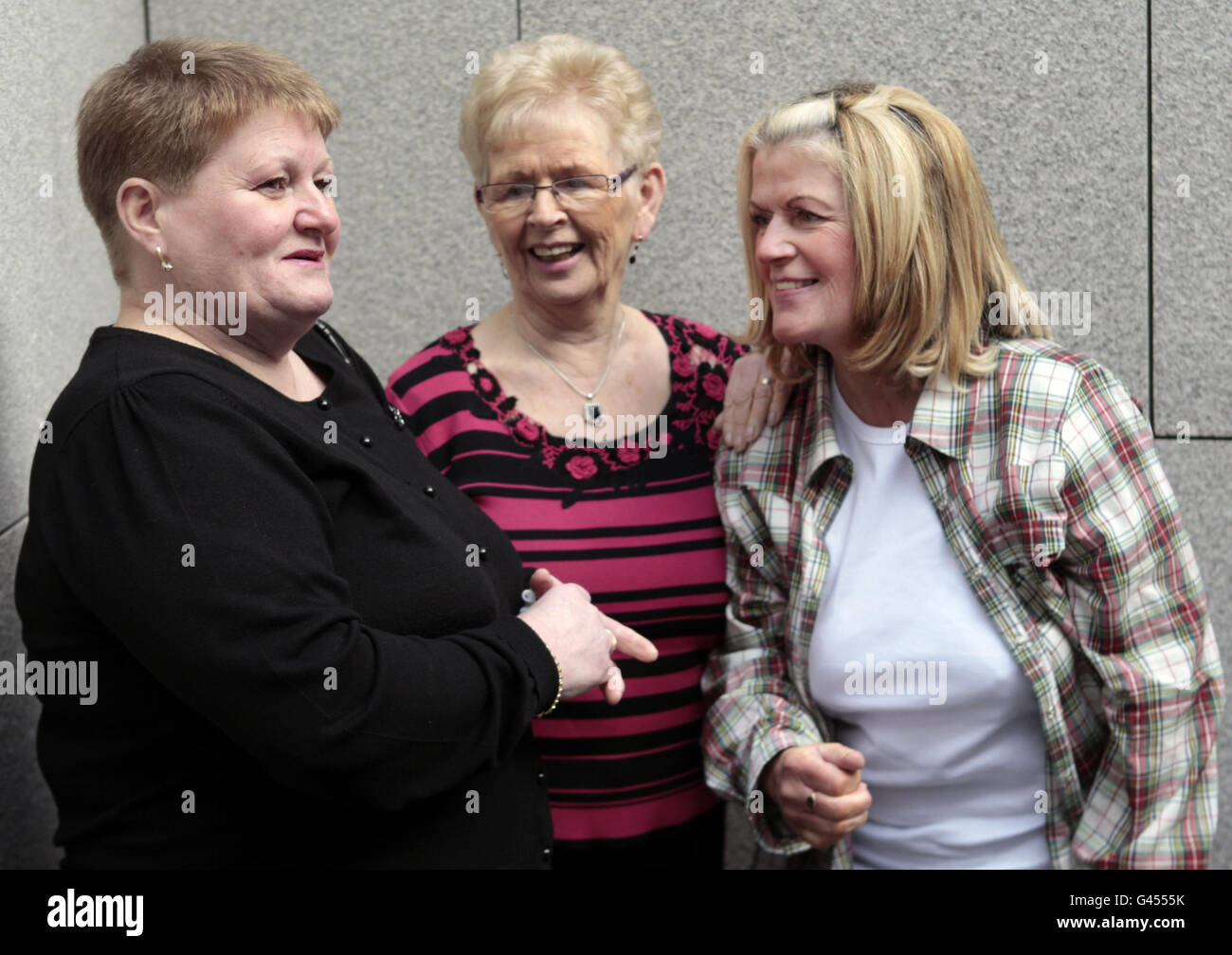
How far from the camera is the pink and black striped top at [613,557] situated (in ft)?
6.91

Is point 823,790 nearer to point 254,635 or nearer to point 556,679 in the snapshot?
point 556,679

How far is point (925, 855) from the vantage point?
194 cm

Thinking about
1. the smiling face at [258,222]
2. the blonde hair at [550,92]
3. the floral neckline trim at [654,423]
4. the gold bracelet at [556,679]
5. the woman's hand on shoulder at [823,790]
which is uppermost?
the blonde hair at [550,92]

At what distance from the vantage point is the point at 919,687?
6.15 ft

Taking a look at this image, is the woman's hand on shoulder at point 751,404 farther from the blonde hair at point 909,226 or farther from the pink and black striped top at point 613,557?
the blonde hair at point 909,226

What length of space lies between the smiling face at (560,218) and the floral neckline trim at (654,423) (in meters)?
0.19

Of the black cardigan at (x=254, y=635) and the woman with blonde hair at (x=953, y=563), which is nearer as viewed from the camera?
the black cardigan at (x=254, y=635)

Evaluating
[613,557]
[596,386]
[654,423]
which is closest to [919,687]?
[613,557]

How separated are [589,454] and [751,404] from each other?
30cm

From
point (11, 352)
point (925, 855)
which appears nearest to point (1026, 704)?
point (925, 855)

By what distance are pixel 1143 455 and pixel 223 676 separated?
1345mm

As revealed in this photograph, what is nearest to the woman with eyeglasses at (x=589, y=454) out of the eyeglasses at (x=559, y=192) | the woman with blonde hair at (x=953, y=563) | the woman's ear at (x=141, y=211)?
the eyeglasses at (x=559, y=192)

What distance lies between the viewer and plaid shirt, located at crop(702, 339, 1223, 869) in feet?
5.90
